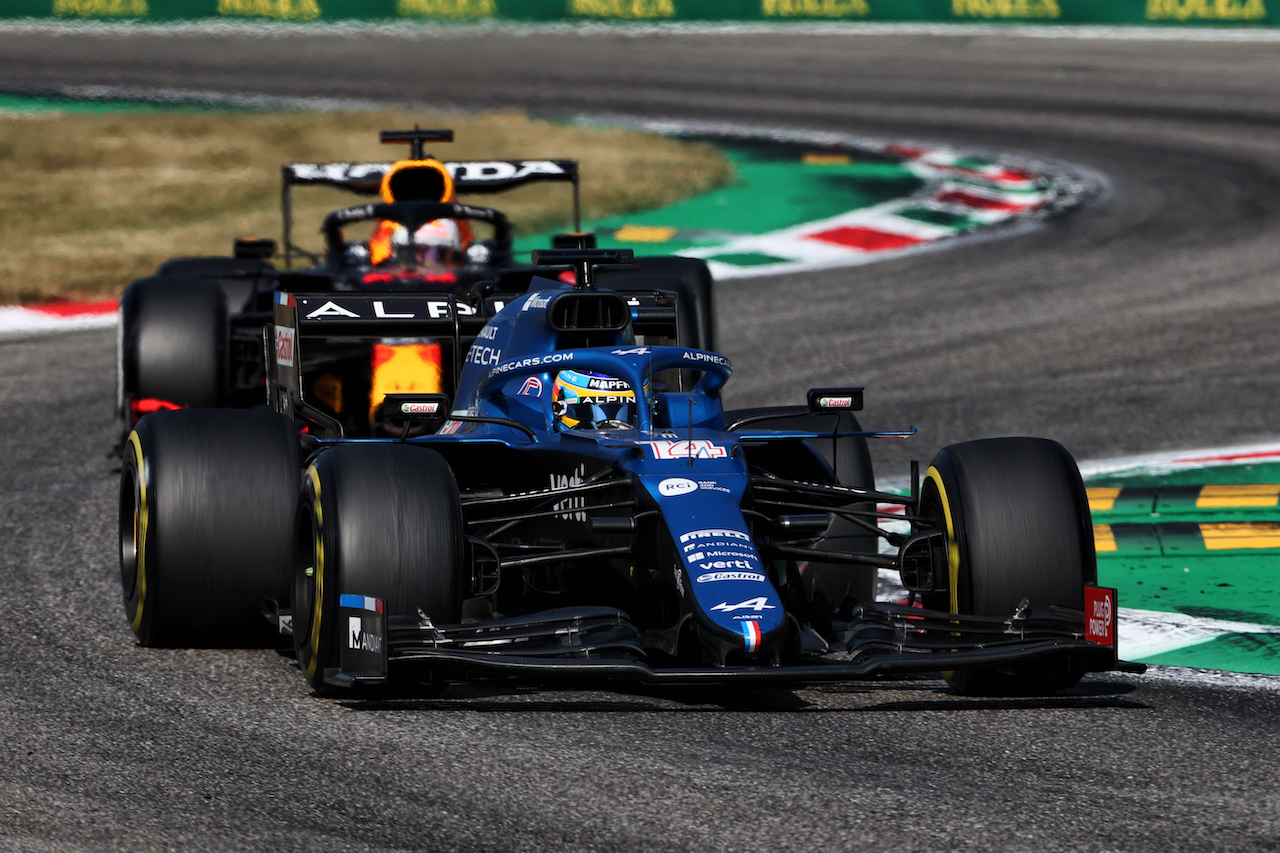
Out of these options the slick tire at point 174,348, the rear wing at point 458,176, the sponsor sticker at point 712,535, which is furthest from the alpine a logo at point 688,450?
the rear wing at point 458,176

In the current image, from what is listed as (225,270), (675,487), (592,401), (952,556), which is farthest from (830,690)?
(225,270)

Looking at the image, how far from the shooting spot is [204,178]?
20.4 m

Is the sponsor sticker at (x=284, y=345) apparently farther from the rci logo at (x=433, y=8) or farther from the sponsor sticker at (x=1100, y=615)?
the rci logo at (x=433, y=8)

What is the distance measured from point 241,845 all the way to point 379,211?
8093 millimetres

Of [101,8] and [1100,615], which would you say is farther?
[101,8]

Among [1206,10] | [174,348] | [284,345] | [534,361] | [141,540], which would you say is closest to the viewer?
[141,540]

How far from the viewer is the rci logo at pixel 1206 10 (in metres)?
29.1

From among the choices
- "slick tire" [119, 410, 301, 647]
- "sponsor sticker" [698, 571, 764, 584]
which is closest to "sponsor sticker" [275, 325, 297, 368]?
"slick tire" [119, 410, 301, 647]

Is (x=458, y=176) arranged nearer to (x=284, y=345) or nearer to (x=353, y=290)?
(x=353, y=290)

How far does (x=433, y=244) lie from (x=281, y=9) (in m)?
17.6

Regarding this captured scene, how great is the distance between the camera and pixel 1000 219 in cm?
1892

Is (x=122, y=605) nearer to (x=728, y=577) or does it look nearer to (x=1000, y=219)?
(x=728, y=577)

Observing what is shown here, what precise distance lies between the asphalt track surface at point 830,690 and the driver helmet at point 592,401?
3.86ft

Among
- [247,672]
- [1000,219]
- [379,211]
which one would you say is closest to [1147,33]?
[1000,219]
